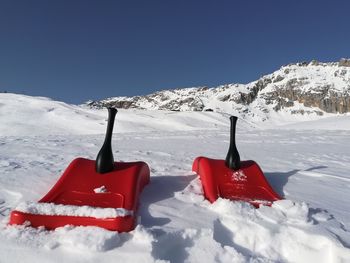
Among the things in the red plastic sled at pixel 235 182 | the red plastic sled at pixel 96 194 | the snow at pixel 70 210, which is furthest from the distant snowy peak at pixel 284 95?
the snow at pixel 70 210

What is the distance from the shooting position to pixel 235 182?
2645mm

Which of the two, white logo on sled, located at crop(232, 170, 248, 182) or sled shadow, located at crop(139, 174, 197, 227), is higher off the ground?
white logo on sled, located at crop(232, 170, 248, 182)

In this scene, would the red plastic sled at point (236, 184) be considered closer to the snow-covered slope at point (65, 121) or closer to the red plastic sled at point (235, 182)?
the red plastic sled at point (235, 182)

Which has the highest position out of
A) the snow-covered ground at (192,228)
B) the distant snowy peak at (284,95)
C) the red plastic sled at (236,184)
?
the distant snowy peak at (284,95)

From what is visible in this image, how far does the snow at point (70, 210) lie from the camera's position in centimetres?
193

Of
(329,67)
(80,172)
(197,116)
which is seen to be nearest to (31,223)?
(80,172)

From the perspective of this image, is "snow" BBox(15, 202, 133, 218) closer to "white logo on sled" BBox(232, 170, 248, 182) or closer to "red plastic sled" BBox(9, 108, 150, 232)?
"red plastic sled" BBox(9, 108, 150, 232)

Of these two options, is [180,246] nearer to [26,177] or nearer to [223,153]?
[26,177]

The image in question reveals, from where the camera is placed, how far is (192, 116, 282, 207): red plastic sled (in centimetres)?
249

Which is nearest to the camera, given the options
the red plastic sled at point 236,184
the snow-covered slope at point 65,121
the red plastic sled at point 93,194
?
the red plastic sled at point 93,194

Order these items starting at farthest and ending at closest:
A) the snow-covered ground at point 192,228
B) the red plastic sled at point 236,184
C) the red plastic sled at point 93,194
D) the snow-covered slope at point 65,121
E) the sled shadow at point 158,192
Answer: the snow-covered slope at point 65,121, the red plastic sled at point 236,184, the sled shadow at point 158,192, the red plastic sled at point 93,194, the snow-covered ground at point 192,228

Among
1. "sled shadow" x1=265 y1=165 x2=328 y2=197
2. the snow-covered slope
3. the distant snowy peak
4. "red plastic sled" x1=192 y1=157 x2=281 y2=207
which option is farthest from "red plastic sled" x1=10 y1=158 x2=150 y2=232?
the distant snowy peak

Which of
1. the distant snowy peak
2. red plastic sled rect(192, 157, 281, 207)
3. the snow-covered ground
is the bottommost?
the snow-covered ground

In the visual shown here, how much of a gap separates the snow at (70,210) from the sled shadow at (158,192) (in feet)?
0.73
